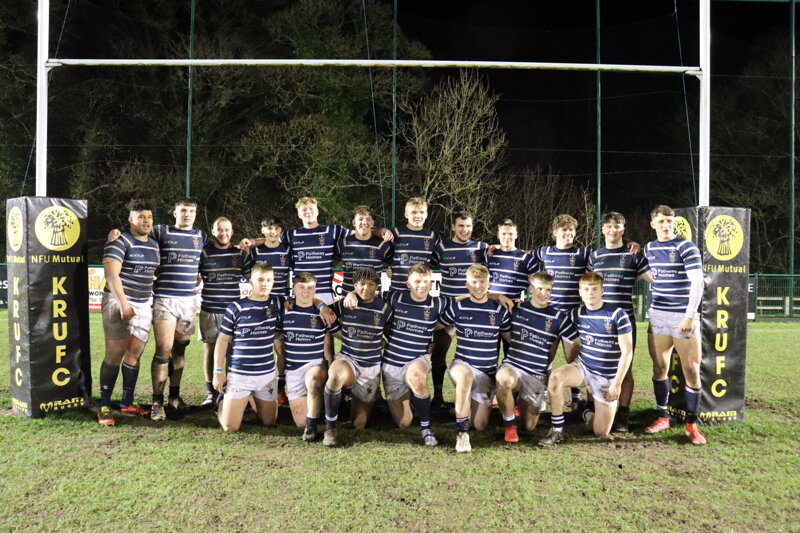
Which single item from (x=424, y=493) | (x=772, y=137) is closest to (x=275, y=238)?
(x=424, y=493)

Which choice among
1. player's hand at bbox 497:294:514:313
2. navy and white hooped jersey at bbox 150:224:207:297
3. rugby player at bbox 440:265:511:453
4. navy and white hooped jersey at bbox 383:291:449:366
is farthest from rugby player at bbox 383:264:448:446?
navy and white hooped jersey at bbox 150:224:207:297

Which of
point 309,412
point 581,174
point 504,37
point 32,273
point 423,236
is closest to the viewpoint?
point 309,412

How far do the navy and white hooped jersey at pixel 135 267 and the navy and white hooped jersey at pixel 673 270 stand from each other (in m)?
3.82

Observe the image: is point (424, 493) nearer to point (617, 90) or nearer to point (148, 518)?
point (148, 518)

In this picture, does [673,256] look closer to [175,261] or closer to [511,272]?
[511,272]

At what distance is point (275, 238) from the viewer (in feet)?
17.4

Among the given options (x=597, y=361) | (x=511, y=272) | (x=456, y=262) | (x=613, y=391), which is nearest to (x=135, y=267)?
(x=456, y=262)

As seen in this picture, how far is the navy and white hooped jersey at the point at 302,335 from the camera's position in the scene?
4398mm

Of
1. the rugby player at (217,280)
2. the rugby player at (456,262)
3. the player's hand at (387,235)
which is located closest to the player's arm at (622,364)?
the rugby player at (456,262)

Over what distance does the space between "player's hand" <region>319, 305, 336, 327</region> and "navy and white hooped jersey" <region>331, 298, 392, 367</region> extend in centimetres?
12

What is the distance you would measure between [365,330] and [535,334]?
1.22 m

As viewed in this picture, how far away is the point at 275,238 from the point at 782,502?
4.00m

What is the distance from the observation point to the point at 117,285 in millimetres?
4543

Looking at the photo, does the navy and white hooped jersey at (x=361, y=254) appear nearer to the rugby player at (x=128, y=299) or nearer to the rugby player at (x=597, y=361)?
the rugby player at (x=128, y=299)
